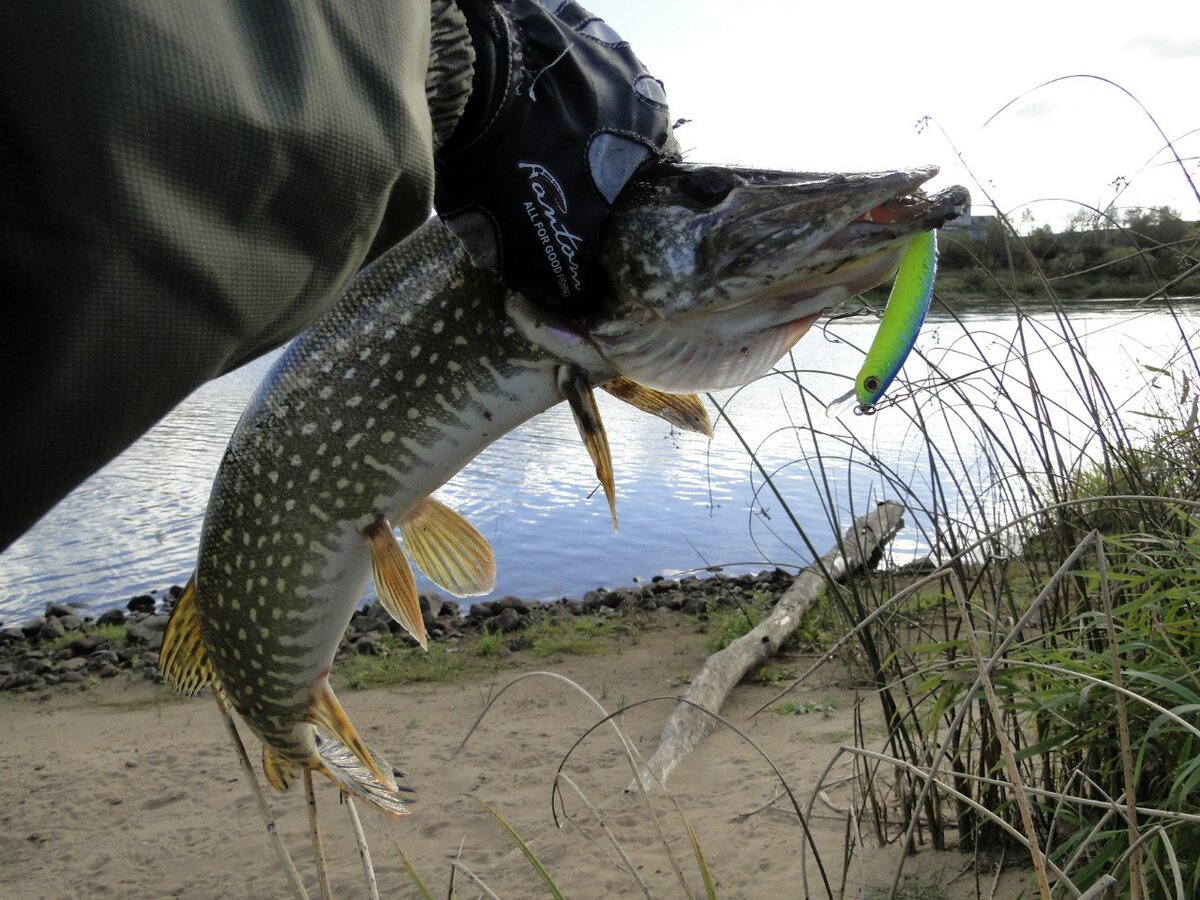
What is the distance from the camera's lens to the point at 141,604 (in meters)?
8.60

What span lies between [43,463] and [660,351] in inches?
43.9

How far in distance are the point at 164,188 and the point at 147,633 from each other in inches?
317

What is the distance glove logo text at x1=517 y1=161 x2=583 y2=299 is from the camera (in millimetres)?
1534

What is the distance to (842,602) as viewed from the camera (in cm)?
285

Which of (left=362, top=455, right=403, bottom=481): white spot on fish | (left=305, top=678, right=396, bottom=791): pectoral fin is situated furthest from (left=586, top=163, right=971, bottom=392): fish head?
(left=305, top=678, right=396, bottom=791): pectoral fin

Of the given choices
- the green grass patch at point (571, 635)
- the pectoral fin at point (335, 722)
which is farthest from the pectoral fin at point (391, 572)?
the green grass patch at point (571, 635)

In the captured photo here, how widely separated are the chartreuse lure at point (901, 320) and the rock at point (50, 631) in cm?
835

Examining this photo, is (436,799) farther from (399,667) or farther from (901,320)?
(901,320)

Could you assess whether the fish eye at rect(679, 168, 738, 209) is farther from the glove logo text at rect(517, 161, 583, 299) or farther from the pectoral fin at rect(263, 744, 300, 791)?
the pectoral fin at rect(263, 744, 300, 791)

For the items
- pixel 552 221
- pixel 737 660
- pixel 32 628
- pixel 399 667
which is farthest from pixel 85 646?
pixel 552 221

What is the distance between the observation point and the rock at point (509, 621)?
8.02m

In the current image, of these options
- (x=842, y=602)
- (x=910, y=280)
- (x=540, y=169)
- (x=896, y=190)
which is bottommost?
(x=842, y=602)

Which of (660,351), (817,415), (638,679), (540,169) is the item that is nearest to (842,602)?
(660,351)

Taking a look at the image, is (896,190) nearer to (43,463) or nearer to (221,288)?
(221,288)
